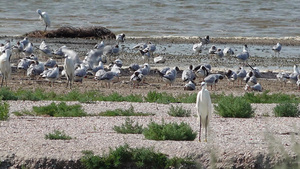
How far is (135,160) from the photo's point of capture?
977 centimetres

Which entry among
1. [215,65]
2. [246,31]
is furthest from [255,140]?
[246,31]

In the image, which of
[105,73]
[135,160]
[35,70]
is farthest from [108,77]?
[135,160]

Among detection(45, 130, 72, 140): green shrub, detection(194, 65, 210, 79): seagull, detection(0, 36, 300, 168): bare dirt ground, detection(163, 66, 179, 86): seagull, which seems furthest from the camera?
detection(194, 65, 210, 79): seagull

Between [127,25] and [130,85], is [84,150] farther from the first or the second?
[127,25]

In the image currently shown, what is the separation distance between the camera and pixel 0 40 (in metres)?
32.2

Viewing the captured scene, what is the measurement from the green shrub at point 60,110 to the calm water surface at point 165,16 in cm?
2329

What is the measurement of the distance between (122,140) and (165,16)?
36.5m

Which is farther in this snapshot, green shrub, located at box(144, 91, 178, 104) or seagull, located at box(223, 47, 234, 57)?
seagull, located at box(223, 47, 234, 57)

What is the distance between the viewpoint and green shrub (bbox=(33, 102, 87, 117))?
13.5 meters

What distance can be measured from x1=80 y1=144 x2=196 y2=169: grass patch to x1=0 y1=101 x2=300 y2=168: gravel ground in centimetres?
20

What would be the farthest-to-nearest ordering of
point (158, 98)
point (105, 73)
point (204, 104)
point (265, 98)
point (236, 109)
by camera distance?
point (105, 73)
point (265, 98)
point (158, 98)
point (236, 109)
point (204, 104)

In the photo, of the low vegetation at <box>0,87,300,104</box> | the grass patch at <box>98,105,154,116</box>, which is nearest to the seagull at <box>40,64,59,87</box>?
the low vegetation at <box>0,87,300,104</box>

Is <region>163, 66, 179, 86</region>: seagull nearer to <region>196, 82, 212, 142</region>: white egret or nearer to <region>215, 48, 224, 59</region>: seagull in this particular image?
<region>215, 48, 224, 59</region>: seagull

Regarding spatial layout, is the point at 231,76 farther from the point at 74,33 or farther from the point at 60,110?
the point at 74,33
